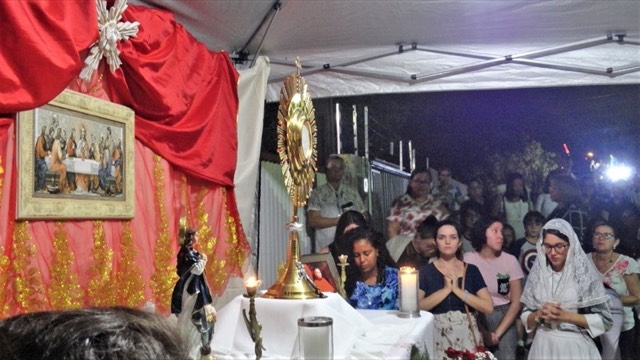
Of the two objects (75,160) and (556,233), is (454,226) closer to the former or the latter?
(556,233)

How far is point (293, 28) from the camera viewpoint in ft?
10.6

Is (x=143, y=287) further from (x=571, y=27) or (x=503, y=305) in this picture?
(x=571, y=27)

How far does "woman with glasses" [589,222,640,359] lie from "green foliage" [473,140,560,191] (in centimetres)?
54

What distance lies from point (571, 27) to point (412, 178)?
147 centimetres

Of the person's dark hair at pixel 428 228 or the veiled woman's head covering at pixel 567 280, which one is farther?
the person's dark hair at pixel 428 228

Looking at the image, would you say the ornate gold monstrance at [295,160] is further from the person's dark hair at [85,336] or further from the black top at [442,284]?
the person's dark hair at [85,336]

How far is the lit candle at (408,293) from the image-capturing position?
291 centimetres

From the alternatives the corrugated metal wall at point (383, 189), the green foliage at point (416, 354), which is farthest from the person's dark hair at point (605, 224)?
the green foliage at point (416, 354)

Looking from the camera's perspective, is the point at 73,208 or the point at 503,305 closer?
the point at 73,208

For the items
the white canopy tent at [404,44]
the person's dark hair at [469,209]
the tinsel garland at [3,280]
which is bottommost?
the tinsel garland at [3,280]

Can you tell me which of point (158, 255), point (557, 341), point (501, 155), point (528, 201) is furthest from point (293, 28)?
point (557, 341)

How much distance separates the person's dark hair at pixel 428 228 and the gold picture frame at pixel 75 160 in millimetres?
2247

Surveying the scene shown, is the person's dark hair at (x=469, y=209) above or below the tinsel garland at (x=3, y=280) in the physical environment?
above

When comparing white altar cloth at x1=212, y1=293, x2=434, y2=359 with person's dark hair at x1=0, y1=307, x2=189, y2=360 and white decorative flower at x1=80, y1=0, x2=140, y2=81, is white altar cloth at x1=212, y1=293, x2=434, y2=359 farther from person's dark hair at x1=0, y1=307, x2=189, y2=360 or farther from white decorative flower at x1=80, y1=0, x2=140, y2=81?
person's dark hair at x1=0, y1=307, x2=189, y2=360
